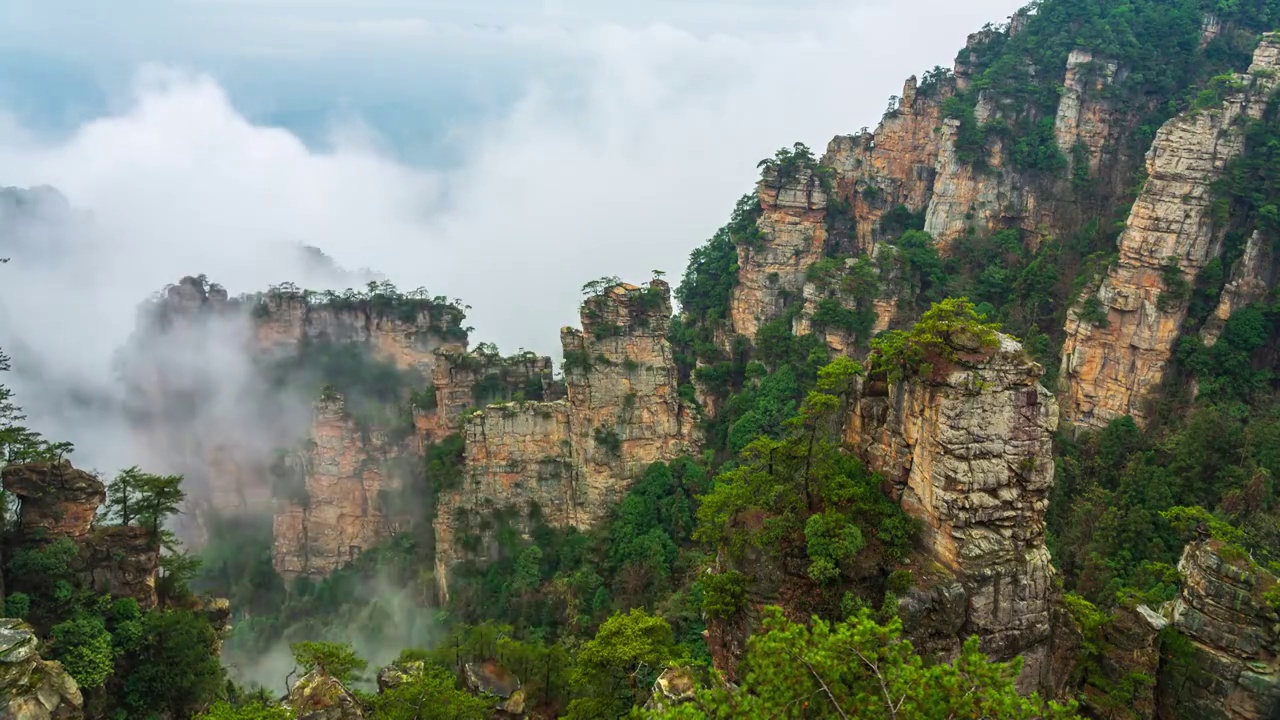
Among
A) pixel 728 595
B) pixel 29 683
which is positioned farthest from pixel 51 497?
pixel 728 595

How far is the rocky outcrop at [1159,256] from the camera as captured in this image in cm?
3644

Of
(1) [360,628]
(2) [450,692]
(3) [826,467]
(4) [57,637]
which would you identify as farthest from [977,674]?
(1) [360,628]

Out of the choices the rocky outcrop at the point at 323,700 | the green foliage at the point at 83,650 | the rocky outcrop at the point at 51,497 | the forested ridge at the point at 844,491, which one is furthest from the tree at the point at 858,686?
the rocky outcrop at the point at 51,497

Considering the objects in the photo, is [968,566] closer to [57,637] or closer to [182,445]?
[57,637]

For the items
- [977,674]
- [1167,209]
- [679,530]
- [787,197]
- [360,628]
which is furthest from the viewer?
[787,197]

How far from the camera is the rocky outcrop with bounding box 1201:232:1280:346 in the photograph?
35.5 m

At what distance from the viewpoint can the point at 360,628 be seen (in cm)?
4784

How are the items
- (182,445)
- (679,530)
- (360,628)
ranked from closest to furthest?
(679,530) → (360,628) → (182,445)

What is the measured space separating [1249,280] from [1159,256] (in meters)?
3.50

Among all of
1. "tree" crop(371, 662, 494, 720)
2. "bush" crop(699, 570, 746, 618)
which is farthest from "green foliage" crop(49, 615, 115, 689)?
"bush" crop(699, 570, 746, 618)

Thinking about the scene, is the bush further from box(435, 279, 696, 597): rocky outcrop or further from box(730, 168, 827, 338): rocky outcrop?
box(730, 168, 827, 338): rocky outcrop

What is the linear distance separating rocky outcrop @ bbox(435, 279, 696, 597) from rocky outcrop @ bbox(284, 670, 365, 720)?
22.9m

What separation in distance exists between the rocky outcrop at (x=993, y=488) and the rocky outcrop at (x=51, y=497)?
2384 centimetres

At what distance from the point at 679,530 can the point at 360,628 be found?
64.6 ft
